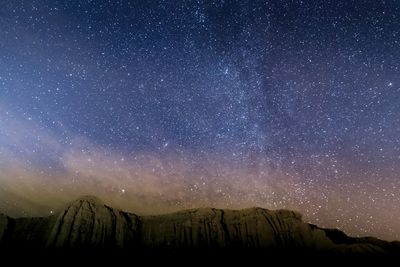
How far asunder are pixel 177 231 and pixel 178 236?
1.53 metres

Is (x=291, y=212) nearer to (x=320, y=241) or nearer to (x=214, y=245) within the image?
(x=320, y=241)

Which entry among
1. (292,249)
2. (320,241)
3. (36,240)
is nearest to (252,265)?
(292,249)

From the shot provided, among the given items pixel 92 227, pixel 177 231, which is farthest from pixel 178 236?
pixel 92 227

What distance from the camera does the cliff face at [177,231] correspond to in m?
82.3

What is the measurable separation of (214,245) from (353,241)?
1184 inches

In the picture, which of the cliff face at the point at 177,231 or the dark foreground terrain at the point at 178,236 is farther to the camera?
the cliff face at the point at 177,231

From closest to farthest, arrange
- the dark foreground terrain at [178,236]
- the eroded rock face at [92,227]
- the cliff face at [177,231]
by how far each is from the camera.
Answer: the dark foreground terrain at [178,236] → the eroded rock face at [92,227] → the cliff face at [177,231]

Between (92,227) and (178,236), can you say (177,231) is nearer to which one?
(178,236)

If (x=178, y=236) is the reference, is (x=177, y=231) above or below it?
above

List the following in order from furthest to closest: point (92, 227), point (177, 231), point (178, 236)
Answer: point (177, 231) < point (178, 236) < point (92, 227)

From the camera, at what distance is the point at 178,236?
8938 cm

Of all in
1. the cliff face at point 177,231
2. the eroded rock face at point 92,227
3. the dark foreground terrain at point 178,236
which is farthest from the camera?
the cliff face at point 177,231

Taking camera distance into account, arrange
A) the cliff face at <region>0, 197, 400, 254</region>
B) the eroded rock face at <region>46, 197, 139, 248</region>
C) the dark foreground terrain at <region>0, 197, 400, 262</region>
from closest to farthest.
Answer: the dark foreground terrain at <region>0, 197, 400, 262</region>
the eroded rock face at <region>46, 197, 139, 248</region>
the cliff face at <region>0, 197, 400, 254</region>

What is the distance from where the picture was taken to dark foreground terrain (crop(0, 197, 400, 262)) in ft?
264
